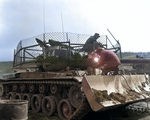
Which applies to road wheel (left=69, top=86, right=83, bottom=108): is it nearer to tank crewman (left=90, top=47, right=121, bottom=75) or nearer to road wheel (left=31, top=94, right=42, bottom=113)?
tank crewman (left=90, top=47, right=121, bottom=75)

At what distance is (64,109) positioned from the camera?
693 centimetres

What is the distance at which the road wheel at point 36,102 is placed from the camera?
814 cm

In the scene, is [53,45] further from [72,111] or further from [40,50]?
[72,111]

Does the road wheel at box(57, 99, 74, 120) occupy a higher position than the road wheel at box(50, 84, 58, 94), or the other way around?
the road wheel at box(50, 84, 58, 94)

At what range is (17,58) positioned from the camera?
419 inches

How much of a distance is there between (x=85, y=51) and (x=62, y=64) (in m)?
1.16

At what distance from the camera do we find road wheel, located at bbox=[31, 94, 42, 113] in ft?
26.7

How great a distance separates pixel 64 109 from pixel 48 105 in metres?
1.01

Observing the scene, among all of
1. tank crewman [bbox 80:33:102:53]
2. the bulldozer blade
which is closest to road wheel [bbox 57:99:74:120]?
the bulldozer blade

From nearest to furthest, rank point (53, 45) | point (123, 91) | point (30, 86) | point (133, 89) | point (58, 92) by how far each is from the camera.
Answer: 1. point (123, 91)
2. point (133, 89)
3. point (58, 92)
4. point (53, 45)
5. point (30, 86)

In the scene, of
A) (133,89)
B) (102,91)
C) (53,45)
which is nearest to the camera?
(102,91)

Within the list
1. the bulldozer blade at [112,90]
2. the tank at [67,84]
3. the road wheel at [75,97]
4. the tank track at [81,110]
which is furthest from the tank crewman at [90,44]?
the tank track at [81,110]

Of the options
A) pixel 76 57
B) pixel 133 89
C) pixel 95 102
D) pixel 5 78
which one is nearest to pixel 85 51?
pixel 76 57

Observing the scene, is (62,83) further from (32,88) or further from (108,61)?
(32,88)
